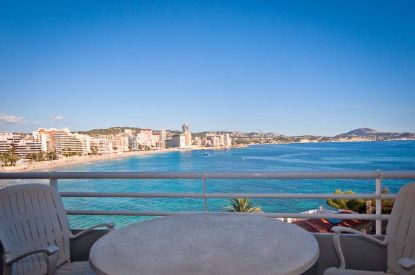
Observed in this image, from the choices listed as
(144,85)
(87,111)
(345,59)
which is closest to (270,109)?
(345,59)

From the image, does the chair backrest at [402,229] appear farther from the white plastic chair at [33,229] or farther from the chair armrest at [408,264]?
the white plastic chair at [33,229]

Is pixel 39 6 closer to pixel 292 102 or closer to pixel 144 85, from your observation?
pixel 144 85

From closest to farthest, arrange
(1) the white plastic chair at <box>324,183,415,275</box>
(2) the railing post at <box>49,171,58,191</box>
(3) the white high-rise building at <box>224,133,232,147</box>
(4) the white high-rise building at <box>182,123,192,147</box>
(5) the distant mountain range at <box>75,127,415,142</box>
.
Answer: (1) the white plastic chair at <box>324,183,415,275</box> → (2) the railing post at <box>49,171,58,191</box> → (5) the distant mountain range at <box>75,127,415,142</box> → (4) the white high-rise building at <box>182,123,192,147</box> → (3) the white high-rise building at <box>224,133,232,147</box>

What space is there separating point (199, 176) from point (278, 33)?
44439 millimetres

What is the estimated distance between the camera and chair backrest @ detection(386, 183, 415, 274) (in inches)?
70.3

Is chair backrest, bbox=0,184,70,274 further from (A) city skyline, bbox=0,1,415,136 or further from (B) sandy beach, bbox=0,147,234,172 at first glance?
(B) sandy beach, bbox=0,147,234,172

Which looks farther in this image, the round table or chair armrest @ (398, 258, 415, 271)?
chair armrest @ (398, 258, 415, 271)

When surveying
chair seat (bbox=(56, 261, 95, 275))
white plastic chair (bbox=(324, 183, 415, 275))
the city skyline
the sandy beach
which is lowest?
the sandy beach

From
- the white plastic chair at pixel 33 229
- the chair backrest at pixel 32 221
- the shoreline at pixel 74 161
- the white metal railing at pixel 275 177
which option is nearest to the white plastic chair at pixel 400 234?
the white metal railing at pixel 275 177

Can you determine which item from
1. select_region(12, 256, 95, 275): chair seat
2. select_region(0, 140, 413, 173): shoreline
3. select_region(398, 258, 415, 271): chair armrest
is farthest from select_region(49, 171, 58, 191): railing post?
select_region(0, 140, 413, 173): shoreline

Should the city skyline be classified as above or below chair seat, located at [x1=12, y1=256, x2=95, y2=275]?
above

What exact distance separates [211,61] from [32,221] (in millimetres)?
57896

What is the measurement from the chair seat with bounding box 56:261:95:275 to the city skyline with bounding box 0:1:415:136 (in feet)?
85.0

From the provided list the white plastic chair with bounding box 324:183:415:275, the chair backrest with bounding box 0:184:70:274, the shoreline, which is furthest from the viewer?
the shoreline
